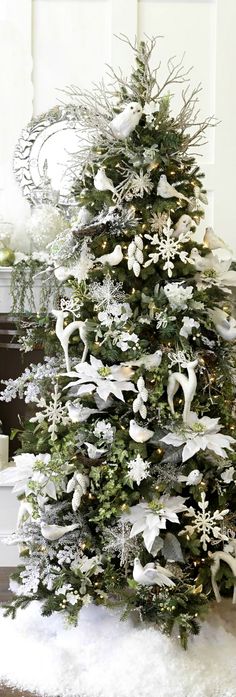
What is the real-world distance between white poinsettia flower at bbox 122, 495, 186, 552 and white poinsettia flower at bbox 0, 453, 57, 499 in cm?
25

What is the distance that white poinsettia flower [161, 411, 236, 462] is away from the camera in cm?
256

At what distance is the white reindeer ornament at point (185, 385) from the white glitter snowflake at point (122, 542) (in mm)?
361

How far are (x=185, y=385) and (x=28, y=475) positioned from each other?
1.85ft

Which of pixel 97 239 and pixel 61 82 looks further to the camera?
pixel 61 82

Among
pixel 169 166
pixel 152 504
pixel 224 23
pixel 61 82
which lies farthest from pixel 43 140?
pixel 152 504

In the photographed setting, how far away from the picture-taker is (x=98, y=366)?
2.63 meters

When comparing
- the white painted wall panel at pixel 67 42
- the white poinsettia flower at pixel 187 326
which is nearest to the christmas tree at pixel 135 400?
the white poinsettia flower at pixel 187 326

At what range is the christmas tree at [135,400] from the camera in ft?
8.50

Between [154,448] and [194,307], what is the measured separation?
43 centimetres

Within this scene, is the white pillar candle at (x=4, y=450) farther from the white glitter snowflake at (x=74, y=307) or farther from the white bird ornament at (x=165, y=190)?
the white bird ornament at (x=165, y=190)

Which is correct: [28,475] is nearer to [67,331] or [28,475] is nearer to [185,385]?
[67,331]

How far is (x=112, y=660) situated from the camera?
2486 mm

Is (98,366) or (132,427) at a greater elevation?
(98,366)

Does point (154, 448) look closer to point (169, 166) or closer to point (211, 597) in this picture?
point (211, 597)
